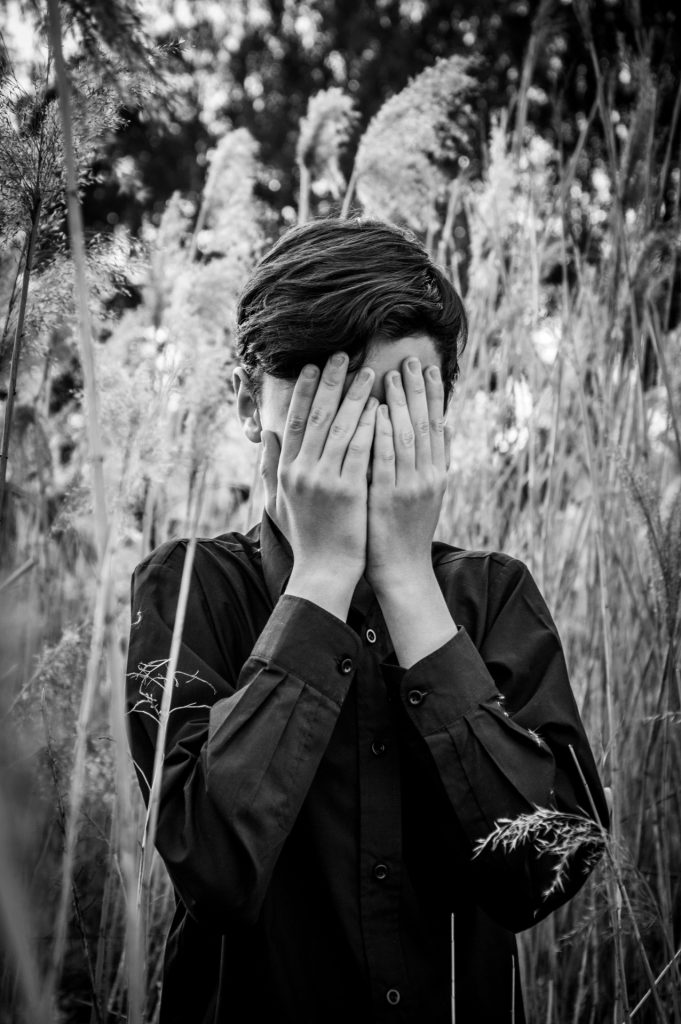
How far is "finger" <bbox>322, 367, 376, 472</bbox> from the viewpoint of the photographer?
3.30 ft

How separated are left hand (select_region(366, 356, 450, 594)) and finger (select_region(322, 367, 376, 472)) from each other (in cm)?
3

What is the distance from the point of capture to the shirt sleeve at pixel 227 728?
82 cm

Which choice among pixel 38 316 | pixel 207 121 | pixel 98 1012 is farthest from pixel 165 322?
pixel 207 121

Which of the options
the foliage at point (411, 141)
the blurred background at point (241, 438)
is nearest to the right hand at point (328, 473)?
the blurred background at point (241, 438)

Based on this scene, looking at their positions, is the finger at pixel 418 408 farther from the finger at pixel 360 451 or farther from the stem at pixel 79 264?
the stem at pixel 79 264

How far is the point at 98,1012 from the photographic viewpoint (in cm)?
104

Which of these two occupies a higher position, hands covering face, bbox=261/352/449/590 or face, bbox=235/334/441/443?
face, bbox=235/334/441/443

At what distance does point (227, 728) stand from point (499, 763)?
12.5 inches

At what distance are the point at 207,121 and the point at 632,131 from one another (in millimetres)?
8339

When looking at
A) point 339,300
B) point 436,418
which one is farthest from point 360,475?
point 339,300

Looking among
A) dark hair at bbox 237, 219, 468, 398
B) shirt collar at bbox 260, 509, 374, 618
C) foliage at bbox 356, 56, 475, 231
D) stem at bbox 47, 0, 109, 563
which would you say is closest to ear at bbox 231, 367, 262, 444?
dark hair at bbox 237, 219, 468, 398

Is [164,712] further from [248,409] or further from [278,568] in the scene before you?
[248,409]

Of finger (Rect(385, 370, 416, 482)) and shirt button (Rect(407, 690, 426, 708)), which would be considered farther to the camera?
finger (Rect(385, 370, 416, 482))

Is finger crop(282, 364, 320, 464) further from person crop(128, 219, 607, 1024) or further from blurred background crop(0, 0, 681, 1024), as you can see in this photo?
blurred background crop(0, 0, 681, 1024)
